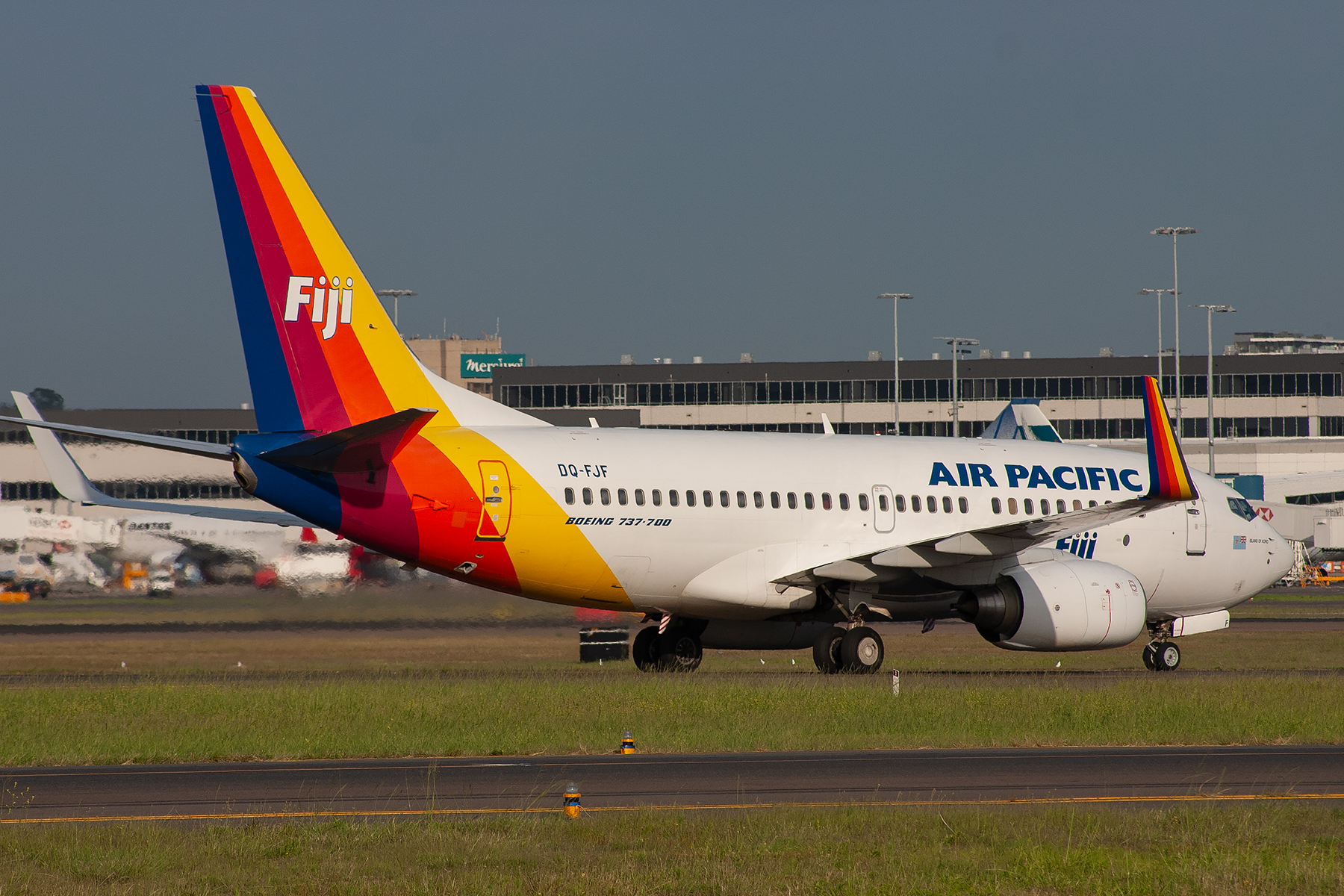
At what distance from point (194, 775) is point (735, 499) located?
12.2 meters

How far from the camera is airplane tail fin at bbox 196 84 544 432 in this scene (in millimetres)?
23156

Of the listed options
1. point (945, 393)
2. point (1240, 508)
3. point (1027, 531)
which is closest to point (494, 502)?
point (1027, 531)

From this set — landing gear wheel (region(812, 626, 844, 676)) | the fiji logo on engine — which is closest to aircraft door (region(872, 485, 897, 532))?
landing gear wheel (region(812, 626, 844, 676))

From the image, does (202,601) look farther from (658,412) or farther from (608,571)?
(658,412)

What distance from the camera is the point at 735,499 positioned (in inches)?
1030

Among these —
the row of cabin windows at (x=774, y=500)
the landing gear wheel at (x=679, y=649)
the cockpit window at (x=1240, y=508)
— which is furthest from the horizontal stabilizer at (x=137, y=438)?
the cockpit window at (x=1240, y=508)

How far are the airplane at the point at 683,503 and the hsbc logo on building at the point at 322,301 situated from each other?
35 millimetres

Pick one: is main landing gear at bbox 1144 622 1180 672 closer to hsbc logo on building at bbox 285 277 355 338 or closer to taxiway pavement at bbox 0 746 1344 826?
taxiway pavement at bbox 0 746 1344 826

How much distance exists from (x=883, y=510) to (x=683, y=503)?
13.4ft

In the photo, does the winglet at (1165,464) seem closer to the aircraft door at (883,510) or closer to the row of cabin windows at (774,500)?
the row of cabin windows at (774,500)

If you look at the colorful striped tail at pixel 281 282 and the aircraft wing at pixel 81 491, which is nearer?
the colorful striped tail at pixel 281 282

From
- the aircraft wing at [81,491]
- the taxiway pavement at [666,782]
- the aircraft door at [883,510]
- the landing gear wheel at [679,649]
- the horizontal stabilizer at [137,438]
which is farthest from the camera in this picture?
the aircraft wing at [81,491]

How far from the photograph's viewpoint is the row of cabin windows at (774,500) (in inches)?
988

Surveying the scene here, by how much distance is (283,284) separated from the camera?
23.3 meters
